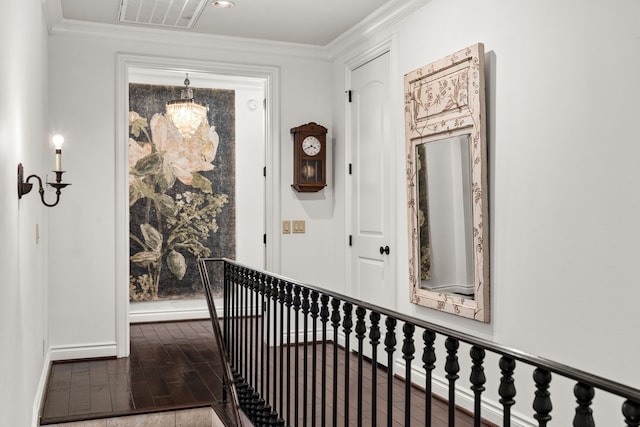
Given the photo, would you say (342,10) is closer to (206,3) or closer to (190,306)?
(206,3)

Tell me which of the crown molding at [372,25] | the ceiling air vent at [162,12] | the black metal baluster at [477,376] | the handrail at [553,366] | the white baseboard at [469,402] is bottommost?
the white baseboard at [469,402]

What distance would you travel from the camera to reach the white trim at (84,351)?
15.8ft

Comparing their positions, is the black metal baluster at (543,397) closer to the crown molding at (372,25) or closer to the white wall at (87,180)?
the crown molding at (372,25)

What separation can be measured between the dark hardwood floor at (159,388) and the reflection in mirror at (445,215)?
805mm

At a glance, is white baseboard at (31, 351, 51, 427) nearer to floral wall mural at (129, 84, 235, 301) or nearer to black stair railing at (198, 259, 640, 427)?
black stair railing at (198, 259, 640, 427)

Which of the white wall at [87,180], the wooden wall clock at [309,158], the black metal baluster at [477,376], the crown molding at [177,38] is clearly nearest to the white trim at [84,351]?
the white wall at [87,180]

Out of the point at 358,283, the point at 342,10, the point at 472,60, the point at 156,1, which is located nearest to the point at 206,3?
the point at 156,1

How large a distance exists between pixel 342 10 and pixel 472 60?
1.44m

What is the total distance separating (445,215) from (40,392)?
2.74 metres

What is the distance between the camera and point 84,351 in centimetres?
490

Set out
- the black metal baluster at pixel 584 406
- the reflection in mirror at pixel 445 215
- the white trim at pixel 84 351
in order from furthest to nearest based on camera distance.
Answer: the white trim at pixel 84 351
the reflection in mirror at pixel 445 215
the black metal baluster at pixel 584 406

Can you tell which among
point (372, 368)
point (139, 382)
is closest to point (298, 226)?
point (139, 382)

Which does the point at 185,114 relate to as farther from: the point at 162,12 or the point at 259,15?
the point at 259,15

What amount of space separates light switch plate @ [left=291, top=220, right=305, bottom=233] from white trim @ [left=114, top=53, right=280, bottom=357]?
0.52 ft
